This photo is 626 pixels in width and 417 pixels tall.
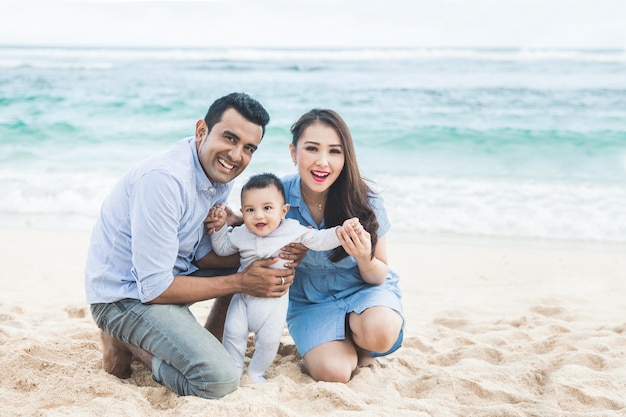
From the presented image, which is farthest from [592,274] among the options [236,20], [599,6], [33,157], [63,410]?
[236,20]

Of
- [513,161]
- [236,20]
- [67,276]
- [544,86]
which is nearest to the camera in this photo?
[67,276]

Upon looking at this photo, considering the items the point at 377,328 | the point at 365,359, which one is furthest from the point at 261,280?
the point at 365,359

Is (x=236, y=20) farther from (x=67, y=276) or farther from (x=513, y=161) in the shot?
(x=67, y=276)

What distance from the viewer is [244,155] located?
3.39m

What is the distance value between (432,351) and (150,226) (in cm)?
202

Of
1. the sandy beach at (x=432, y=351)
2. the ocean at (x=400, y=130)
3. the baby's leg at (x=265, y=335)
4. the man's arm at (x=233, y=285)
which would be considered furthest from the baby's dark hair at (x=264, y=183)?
the ocean at (x=400, y=130)

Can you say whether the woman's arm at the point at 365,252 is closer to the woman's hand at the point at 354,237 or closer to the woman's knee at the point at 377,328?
the woman's hand at the point at 354,237

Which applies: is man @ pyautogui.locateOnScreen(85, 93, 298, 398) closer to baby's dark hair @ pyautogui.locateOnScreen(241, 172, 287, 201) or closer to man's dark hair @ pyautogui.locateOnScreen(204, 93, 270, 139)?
man's dark hair @ pyautogui.locateOnScreen(204, 93, 270, 139)

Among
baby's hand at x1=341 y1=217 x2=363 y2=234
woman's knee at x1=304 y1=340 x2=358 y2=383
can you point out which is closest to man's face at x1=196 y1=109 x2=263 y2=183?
baby's hand at x1=341 y1=217 x2=363 y2=234

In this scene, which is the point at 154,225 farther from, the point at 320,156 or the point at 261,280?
the point at 320,156

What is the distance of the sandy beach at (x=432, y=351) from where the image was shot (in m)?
3.11

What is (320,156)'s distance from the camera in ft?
11.7

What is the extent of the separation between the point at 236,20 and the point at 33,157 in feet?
76.1

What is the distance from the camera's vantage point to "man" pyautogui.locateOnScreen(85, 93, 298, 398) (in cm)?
313
